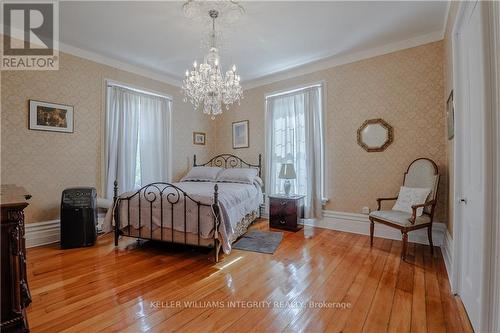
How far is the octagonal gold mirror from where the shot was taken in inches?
134

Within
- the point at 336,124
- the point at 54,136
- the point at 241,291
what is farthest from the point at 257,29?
the point at 54,136

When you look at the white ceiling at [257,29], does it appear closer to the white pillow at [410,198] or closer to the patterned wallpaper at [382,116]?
the patterned wallpaper at [382,116]

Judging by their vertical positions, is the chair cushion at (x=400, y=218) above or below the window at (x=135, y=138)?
below

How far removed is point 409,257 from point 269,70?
3.58 meters

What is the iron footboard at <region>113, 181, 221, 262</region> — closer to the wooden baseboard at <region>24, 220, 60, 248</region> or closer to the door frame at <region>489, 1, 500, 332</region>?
the wooden baseboard at <region>24, 220, 60, 248</region>

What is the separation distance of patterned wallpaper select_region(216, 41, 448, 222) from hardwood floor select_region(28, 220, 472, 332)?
94cm

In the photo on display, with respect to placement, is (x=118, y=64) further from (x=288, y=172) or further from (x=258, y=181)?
(x=288, y=172)

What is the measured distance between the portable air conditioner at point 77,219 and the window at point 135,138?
598 mm

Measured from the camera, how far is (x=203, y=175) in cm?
442

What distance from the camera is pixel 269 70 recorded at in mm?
4344

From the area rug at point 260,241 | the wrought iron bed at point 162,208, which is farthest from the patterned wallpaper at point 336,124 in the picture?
the area rug at point 260,241

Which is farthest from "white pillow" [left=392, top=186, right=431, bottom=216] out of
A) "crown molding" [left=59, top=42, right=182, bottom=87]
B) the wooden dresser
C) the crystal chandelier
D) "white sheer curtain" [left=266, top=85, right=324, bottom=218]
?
"crown molding" [left=59, top=42, right=182, bottom=87]

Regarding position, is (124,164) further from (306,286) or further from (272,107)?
(306,286)

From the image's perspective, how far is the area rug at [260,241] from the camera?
3.04m
